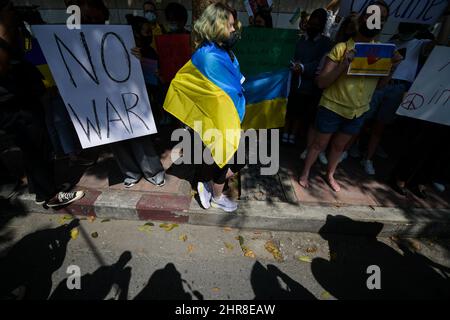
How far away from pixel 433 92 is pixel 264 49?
80.6 inches

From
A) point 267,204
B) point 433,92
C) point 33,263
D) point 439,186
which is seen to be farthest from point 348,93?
point 33,263

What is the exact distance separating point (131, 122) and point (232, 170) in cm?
129

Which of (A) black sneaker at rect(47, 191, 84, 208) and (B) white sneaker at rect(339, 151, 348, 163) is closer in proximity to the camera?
(A) black sneaker at rect(47, 191, 84, 208)

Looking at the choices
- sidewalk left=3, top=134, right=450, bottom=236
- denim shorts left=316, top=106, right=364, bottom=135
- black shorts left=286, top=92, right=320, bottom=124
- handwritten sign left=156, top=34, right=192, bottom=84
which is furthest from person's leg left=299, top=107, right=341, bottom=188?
handwritten sign left=156, top=34, right=192, bottom=84

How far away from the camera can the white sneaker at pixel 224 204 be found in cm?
307

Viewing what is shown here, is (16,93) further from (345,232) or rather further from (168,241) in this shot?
A: (345,232)

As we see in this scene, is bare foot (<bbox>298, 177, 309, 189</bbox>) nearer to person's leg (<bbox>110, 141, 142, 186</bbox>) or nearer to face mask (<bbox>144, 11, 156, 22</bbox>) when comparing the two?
person's leg (<bbox>110, 141, 142, 186</bbox>)

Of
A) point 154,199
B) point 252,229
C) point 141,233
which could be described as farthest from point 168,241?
point 252,229

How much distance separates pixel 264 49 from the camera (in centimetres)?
305

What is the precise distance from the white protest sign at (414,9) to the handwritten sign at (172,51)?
220 cm

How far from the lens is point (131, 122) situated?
9.36 feet

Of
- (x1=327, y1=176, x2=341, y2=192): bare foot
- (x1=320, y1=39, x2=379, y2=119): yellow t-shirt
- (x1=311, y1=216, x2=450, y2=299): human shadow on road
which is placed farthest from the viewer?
(x1=327, y1=176, x2=341, y2=192): bare foot

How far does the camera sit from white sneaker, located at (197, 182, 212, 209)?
120 inches

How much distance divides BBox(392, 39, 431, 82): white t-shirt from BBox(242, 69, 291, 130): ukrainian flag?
1695 millimetres
